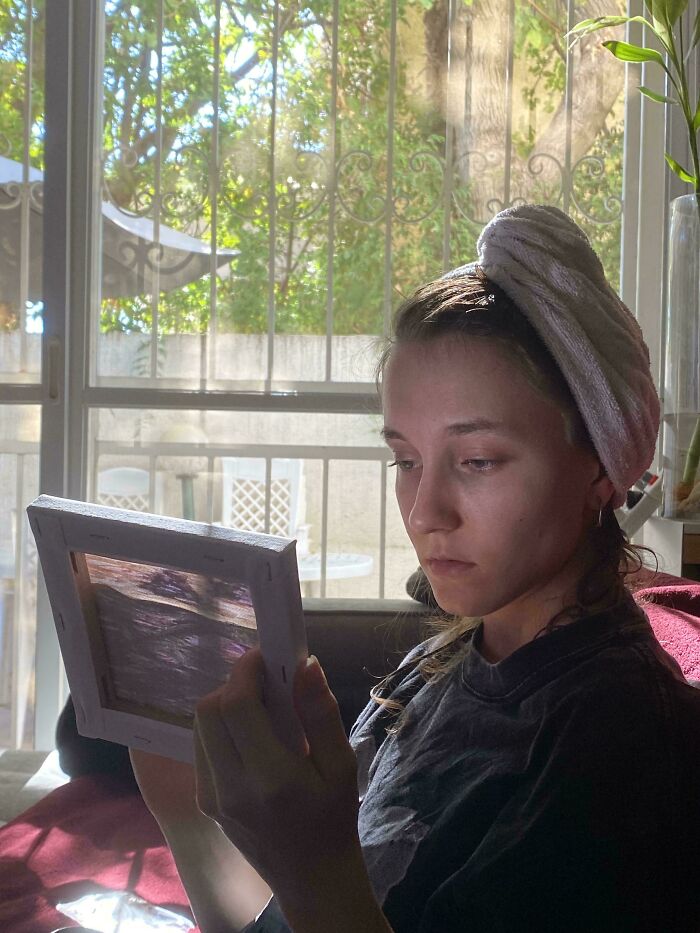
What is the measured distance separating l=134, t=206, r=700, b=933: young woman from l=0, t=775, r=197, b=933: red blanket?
0.58 meters

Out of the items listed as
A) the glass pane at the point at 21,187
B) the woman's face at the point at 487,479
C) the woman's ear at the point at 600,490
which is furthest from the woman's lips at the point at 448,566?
the glass pane at the point at 21,187

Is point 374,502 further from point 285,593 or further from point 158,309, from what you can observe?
point 285,593

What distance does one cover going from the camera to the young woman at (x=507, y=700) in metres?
0.61

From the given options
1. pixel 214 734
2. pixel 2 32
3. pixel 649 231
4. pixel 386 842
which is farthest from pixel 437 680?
pixel 2 32

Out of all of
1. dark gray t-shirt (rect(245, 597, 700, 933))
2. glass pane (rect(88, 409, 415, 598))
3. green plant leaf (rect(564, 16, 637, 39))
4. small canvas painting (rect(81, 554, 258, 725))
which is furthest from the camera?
glass pane (rect(88, 409, 415, 598))

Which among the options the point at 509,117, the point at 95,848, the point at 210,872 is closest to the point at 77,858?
the point at 95,848

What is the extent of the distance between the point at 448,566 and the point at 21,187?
7.47 ft

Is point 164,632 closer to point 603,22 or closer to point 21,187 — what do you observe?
point 603,22

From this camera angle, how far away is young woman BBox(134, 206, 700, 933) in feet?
2.00

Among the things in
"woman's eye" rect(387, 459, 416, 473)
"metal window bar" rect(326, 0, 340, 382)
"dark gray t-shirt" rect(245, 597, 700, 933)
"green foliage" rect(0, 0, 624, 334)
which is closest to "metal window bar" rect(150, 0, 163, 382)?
"green foliage" rect(0, 0, 624, 334)

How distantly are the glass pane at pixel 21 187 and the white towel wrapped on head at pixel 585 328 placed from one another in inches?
83.5

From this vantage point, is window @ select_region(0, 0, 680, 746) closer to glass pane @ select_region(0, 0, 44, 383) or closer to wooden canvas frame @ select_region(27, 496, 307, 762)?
glass pane @ select_region(0, 0, 44, 383)

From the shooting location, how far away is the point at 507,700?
0.74 meters

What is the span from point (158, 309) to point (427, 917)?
2.20 m
